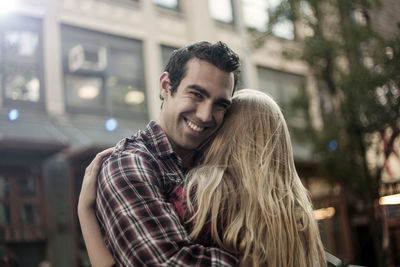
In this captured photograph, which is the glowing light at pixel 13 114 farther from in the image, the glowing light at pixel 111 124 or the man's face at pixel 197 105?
the man's face at pixel 197 105

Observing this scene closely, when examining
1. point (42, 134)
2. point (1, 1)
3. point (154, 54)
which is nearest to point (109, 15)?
point (154, 54)

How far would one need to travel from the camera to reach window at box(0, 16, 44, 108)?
9.01m

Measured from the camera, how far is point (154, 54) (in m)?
11.3

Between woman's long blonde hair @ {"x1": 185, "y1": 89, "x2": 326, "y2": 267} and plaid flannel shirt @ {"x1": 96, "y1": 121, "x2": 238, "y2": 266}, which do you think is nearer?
plaid flannel shirt @ {"x1": 96, "y1": 121, "x2": 238, "y2": 266}

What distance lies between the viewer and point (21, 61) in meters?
9.27

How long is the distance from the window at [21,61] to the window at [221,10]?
4.86m

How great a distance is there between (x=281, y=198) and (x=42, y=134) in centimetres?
795

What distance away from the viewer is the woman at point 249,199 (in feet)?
5.26

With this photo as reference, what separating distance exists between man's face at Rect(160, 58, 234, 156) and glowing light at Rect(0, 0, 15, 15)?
8.08 metres

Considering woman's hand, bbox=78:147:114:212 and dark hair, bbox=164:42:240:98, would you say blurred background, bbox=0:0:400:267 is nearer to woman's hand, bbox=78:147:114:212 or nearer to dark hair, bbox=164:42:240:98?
dark hair, bbox=164:42:240:98

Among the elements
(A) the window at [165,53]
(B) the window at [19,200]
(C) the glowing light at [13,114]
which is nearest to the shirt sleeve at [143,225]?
(B) the window at [19,200]

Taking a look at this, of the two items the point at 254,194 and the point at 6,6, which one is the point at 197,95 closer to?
the point at 254,194

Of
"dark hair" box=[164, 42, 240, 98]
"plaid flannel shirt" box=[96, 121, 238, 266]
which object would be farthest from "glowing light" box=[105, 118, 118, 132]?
"plaid flannel shirt" box=[96, 121, 238, 266]

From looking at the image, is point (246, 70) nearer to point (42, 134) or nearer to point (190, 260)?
point (42, 134)
